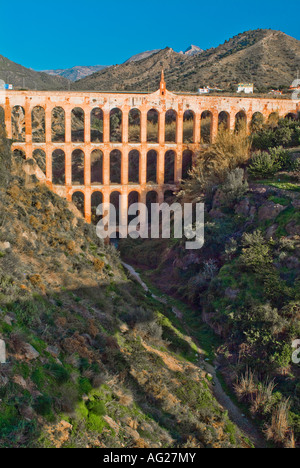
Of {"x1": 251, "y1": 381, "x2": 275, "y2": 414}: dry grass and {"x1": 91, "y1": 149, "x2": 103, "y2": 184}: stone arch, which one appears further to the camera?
{"x1": 91, "y1": 149, "x2": 103, "y2": 184}: stone arch

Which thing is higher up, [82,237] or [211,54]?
[211,54]

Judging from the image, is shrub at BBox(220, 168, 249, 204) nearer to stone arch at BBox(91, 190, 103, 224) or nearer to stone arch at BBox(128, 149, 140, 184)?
stone arch at BBox(91, 190, 103, 224)

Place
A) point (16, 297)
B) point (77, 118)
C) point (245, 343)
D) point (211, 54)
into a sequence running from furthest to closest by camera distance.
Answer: point (211, 54) < point (77, 118) < point (245, 343) < point (16, 297)

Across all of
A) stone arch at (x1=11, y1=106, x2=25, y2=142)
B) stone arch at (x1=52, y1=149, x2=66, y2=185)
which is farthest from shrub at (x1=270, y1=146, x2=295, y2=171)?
stone arch at (x1=11, y1=106, x2=25, y2=142)

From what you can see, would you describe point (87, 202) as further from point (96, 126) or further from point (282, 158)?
point (96, 126)

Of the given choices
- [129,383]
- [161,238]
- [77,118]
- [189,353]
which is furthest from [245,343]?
[77,118]

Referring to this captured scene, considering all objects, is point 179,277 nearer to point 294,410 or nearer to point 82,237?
point 82,237

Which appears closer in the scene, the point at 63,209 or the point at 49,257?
the point at 49,257
